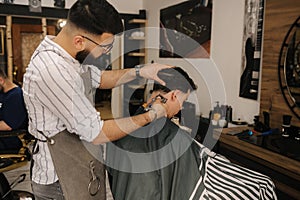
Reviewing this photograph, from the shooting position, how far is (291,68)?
203 centimetres

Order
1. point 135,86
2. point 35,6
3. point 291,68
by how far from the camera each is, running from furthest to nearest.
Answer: point 135,86, point 35,6, point 291,68

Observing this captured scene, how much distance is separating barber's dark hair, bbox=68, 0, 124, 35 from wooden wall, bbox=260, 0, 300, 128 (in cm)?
140

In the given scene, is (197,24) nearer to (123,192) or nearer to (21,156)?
(21,156)

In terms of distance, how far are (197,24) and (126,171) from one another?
2.34 metres

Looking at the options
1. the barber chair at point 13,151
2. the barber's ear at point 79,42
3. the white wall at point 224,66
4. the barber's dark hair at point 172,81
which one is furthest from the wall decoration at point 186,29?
the barber's ear at point 79,42

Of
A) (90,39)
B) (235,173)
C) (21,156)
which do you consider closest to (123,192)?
(235,173)

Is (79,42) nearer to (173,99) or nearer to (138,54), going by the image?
(173,99)

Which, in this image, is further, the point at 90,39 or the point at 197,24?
the point at 197,24

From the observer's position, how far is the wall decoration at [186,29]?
3129mm

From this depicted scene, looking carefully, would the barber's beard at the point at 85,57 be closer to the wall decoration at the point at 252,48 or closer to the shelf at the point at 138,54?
the wall decoration at the point at 252,48

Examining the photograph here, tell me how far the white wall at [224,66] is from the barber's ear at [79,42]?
1.75 m

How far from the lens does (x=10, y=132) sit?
2.21 metres

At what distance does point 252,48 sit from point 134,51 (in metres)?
2.78

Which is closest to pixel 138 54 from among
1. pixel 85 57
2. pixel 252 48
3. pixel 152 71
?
pixel 252 48
